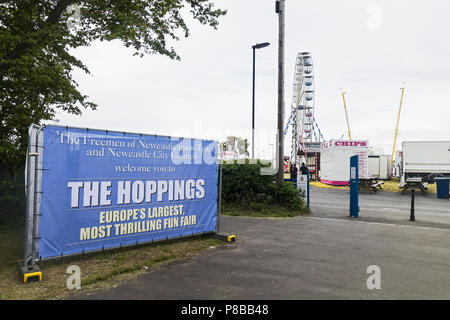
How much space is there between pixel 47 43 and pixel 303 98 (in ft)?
154

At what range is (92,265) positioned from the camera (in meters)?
5.54

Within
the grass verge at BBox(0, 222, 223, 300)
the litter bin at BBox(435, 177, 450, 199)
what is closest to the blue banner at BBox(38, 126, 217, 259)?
the grass verge at BBox(0, 222, 223, 300)

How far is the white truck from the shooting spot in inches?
898

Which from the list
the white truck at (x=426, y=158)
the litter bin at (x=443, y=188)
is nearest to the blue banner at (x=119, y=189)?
the litter bin at (x=443, y=188)

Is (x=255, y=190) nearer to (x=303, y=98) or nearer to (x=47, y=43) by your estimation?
(x=47, y=43)

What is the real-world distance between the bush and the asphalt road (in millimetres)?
2606

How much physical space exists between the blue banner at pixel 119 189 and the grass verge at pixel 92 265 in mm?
267

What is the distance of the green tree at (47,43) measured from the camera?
8.11m

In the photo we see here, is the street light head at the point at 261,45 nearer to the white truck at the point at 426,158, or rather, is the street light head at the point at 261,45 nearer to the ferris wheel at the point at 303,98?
the white truck at the point at 426,158

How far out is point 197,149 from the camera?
7.43m

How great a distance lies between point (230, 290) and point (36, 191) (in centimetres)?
341

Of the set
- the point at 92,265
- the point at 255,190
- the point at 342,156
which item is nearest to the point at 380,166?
the point at 342,156

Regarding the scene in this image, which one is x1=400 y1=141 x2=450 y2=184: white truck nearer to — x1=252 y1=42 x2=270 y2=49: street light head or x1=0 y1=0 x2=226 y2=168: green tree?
x1=252 y1=42 x2=270 y2=49: street light head

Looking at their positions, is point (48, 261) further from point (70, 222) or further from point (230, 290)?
point (230, 290)
